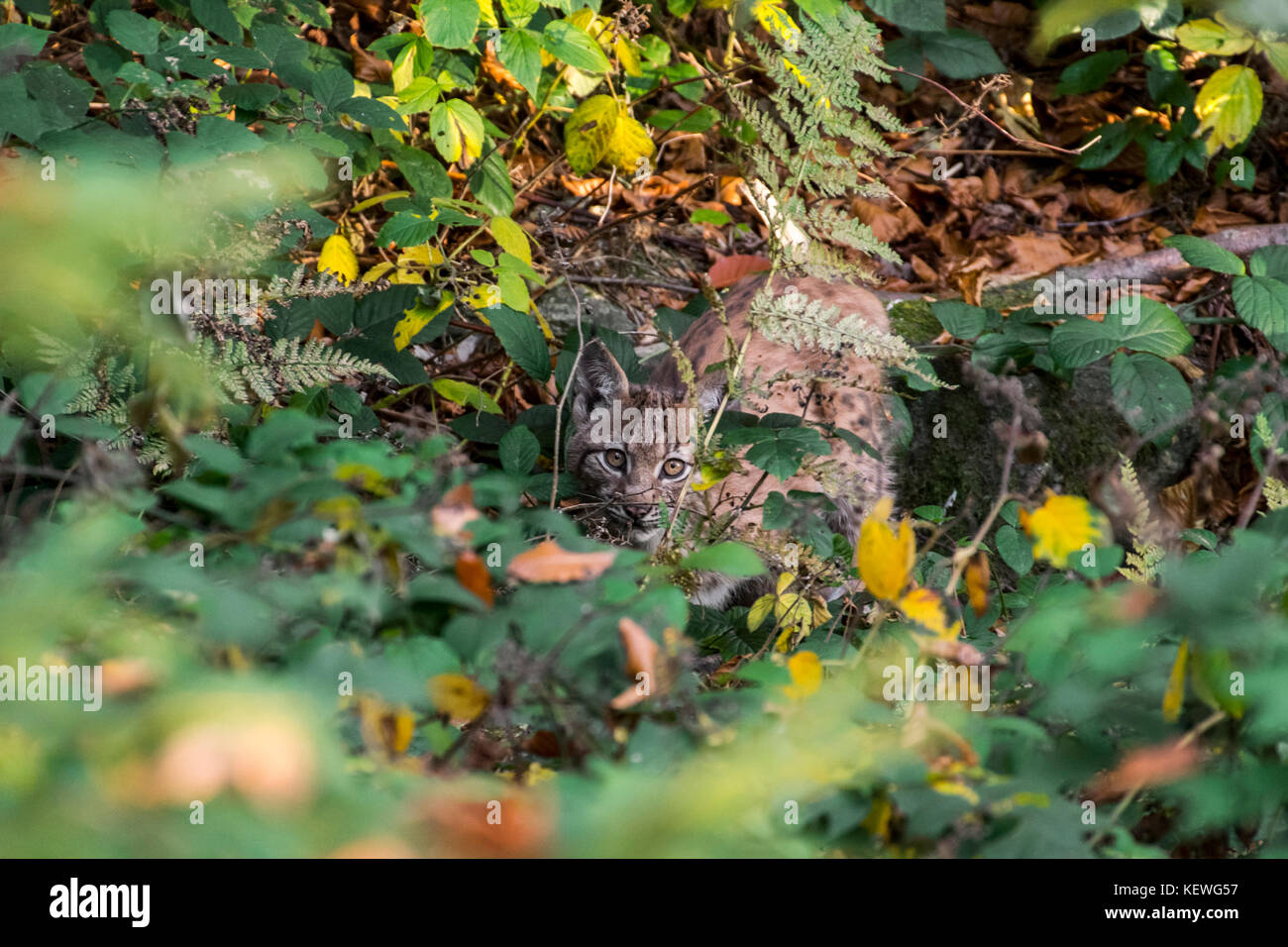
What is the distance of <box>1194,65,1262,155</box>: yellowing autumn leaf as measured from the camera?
168 inches

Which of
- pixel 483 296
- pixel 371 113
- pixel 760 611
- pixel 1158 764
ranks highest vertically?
pixel 371 113

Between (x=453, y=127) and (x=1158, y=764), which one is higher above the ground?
(x=453, y=127)

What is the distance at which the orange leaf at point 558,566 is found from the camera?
1.30m

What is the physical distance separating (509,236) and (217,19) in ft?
3.71

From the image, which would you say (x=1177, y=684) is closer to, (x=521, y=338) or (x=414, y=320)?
(x=521, y=338)

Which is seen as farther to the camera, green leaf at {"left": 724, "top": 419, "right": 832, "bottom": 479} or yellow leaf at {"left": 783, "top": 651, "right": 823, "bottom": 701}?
green leaf at {"left": 724, "top": 419, "right": 832, "bottom": 479}

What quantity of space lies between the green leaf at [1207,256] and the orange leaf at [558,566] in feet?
10.2

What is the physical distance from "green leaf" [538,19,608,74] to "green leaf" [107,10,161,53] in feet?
3.88

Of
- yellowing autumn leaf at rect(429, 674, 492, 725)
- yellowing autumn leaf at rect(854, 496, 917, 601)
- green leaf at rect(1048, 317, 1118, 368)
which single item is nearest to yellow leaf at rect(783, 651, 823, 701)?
yellowing autumn leaf at rect(854, 496, 917, 601)

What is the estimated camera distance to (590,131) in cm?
454

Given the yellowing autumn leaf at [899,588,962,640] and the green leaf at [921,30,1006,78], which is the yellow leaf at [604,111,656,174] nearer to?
the green leaf at [921,30,1006,78]

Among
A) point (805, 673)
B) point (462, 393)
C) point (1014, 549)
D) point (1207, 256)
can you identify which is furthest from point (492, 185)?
point (805, 673)

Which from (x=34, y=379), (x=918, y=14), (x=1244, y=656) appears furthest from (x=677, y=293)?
(x=1244, y=656)

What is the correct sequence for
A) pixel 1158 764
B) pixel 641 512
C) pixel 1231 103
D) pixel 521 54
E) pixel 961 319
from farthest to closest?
pixel 1231 103 < pixel 961 319 < pixel 641 512 < pixel 521 54 < pixel 1158 764
